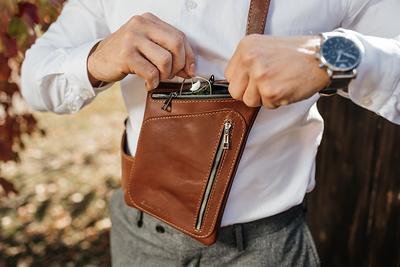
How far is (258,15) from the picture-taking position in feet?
4.63

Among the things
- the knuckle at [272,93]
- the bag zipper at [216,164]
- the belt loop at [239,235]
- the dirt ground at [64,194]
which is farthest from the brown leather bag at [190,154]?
the dirt ground at [64,194]

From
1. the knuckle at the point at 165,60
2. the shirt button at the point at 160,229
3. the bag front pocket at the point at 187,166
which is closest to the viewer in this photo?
the knuckle at the point at 165,60

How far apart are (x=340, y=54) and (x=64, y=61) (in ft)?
2.31

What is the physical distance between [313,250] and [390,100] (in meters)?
0.58

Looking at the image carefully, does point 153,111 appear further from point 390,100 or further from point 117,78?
point 390,100

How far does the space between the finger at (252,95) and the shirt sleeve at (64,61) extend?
47 cm

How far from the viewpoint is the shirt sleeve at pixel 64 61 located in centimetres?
157

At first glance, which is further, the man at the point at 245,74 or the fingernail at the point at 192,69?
the fingernail at the point at 192,69

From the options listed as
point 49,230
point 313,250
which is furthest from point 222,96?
point 49,230

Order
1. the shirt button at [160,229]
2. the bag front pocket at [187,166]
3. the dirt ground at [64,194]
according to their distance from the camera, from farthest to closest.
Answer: the dirt ground at [64,194], the shirt button at [160,229], the bag front pocket at [187,166]

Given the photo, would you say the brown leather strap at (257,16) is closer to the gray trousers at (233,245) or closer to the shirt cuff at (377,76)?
the shirt cuff at (377,76)

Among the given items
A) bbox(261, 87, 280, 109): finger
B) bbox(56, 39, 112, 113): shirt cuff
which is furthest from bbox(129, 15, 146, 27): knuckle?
bbox(261, 87, 280, 109): finger

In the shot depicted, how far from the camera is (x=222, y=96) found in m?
1.41

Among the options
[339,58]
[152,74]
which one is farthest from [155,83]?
[339,58]
